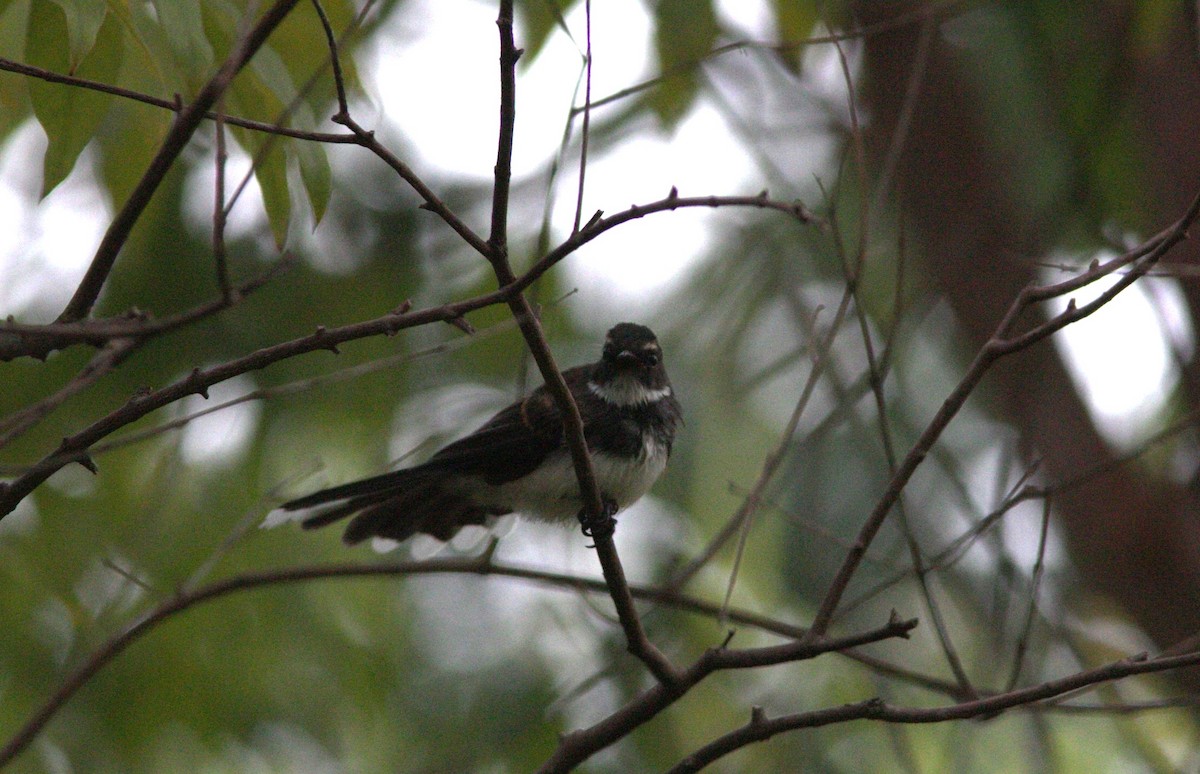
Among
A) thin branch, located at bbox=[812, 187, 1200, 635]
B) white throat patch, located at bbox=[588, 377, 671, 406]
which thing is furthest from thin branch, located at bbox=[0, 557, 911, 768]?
white throat patch, located at bbox=[588, 377, 671, 406]

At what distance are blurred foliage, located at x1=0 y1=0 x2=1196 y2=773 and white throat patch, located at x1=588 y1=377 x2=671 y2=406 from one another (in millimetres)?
534

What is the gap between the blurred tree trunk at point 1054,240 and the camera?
21.0 ft

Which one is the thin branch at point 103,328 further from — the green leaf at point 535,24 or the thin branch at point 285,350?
the green leaf at point 535,24

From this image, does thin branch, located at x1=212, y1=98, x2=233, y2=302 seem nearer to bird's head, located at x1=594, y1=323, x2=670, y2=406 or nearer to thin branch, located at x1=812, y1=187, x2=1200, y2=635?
thin branch, located at x1=812, y1=187, x2=1200, y2=635

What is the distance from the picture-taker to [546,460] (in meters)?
5.36

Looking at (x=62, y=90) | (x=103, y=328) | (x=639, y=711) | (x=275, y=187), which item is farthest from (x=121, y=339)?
(x=639, y=711)

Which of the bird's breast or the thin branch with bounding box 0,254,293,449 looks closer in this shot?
the thin branch with bounding box 0,254,293,449

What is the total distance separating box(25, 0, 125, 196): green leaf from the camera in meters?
2.95

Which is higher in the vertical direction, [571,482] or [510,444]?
[510,444]

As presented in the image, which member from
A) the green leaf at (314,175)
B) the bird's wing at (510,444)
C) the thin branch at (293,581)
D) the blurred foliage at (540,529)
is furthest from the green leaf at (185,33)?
the bird's wing at (510,444)

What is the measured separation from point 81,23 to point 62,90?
1.44ft

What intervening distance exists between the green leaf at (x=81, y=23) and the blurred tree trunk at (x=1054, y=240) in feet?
14.8

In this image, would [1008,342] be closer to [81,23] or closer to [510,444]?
[81,23]

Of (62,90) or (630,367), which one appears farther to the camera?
(630,367)
